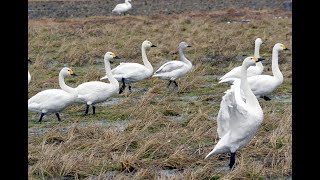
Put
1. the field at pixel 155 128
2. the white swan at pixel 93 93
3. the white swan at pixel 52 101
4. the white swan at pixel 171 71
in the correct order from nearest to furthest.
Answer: the field at pixel 155 128 < the white swan at pixel 52 101 < the white swan at pixel 93 93 < the white swan at pixel 171 71

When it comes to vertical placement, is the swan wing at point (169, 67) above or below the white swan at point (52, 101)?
above

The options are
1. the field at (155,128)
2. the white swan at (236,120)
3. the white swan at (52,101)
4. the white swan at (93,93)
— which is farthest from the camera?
the white swan at (93,93)

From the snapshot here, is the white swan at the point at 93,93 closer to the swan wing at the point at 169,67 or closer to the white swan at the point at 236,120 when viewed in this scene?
the swan wing at the point at 169,67

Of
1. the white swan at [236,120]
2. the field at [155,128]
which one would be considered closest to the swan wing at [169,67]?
the field at [155,128]

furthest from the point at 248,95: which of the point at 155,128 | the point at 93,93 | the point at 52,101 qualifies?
the point at 93,93

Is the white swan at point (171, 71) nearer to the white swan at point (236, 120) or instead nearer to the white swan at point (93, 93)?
the white swan at point (93, 93)

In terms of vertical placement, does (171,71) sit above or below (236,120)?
above

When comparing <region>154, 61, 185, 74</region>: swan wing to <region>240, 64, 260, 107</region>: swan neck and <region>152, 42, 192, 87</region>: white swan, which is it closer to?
<region>152, 42, 192, 87</region>: white swan

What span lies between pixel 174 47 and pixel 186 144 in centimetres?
1090

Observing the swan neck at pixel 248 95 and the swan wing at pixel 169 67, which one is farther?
the swan wing at pixel 169 67

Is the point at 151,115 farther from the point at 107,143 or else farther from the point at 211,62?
the point at 211,62

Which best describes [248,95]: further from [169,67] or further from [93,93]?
[169,67]

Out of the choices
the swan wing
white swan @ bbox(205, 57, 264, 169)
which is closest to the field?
white swan @ bbox(205, 57, 264, 169)

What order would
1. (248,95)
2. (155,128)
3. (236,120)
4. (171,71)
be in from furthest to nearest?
1. (171,71)
2. (155,128)
3. (248,95)
4. (236,120)
